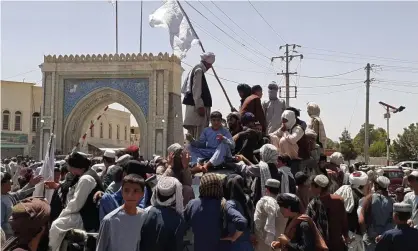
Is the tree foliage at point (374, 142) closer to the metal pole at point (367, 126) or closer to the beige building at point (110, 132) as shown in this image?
the beige building at point (110, 132)

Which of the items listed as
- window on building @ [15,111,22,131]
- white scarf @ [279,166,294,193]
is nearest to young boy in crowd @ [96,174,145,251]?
white scarf @ [279,166,294,193]

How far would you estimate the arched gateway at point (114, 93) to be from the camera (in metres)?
29.9

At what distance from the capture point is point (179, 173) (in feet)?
18.9

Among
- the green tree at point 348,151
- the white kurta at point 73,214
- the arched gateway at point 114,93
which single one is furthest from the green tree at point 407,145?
the white kurta at point 73,214

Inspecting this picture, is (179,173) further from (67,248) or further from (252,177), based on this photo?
(67,248)

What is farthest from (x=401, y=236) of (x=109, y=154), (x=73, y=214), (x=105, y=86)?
(x=105, y=86)

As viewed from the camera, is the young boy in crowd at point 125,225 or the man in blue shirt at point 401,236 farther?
the man in blue shirt at point 401,236

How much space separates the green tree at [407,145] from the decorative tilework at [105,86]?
76.7ft

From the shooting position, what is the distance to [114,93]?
30.7 meters

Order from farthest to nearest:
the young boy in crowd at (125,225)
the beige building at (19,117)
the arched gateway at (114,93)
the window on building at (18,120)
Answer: the window on building at (18,120) < the beige building at (19,117) < the arched gateway at (114,93) < the young boy in crowd at (125,225)

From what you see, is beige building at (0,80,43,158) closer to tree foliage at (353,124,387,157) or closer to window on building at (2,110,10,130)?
window on building at (2,110,10,130)

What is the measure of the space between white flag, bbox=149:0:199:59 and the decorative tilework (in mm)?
20827

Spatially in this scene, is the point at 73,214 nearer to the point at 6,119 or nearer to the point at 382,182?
the point at 382,182

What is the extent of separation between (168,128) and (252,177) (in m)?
23.6
